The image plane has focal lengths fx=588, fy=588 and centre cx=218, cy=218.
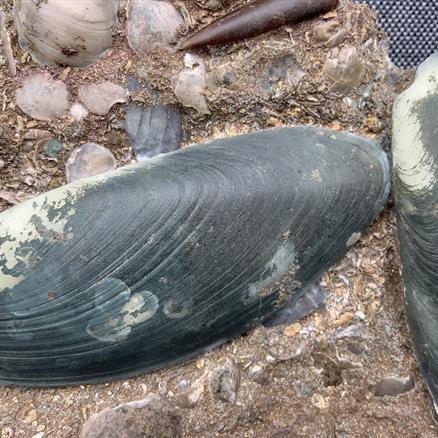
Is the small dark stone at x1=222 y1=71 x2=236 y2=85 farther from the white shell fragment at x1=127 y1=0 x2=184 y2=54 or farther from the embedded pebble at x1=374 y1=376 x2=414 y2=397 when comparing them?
the embedded pebble at x1=374 y1=376 x2=414 y2=397

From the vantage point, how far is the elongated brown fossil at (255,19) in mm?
1028

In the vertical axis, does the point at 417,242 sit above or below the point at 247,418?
above

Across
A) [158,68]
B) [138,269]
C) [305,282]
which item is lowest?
[305,282]

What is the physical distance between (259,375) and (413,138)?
469 millimetres

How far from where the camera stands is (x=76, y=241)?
0.92 metres

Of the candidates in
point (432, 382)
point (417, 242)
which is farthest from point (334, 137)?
point (432, 382)

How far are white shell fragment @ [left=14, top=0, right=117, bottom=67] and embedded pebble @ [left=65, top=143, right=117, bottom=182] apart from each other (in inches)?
5.9

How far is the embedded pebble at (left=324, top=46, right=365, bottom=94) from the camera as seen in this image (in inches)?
40.2

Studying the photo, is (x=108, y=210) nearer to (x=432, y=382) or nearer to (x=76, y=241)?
(x=76, y=241)

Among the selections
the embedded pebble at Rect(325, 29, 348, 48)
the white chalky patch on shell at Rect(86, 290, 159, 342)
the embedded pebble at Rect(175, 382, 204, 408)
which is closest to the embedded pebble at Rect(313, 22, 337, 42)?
the embedded pebble at Rect(325, 29, 348, 48)

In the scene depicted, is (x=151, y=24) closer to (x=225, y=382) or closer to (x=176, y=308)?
(x=176, y=308)

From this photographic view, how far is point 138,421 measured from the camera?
3.08 feet

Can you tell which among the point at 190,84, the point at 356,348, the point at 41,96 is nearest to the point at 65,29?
the point at 41,96

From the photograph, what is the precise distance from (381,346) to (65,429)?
1.79 ft
